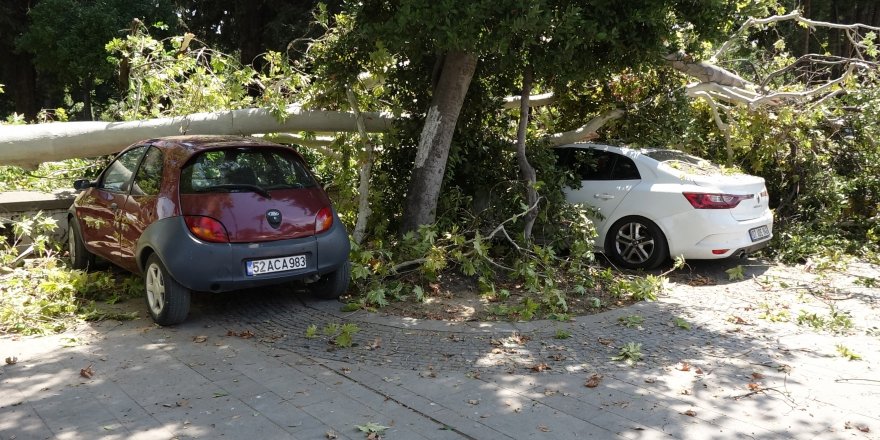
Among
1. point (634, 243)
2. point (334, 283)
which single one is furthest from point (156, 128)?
point (634, 243)

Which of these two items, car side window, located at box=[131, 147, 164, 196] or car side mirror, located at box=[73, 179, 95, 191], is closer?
car side window, located at box=[131, 147, 164, 196]

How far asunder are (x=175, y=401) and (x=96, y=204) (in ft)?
11.5

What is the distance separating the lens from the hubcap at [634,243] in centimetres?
821

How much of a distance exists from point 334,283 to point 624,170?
3.89m

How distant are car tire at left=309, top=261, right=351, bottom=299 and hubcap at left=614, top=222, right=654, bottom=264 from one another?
3.45 m

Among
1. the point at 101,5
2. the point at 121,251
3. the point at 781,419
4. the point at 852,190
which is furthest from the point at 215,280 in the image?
the point at 101,5

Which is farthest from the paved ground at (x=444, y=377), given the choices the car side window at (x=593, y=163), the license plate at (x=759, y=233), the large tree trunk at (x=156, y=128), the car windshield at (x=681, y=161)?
the large tree trunk at (x=156, y=128)

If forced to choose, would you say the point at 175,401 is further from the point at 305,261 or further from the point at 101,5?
the point at 101,5

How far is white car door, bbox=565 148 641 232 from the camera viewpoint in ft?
27.5

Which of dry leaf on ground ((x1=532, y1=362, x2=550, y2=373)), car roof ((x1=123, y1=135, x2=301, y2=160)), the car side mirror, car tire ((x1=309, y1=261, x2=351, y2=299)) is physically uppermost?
→ car roof ((x1=123, y1=135, x2=301, y2=160))

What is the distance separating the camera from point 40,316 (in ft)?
19.8

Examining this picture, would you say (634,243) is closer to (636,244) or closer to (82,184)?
(636,244)

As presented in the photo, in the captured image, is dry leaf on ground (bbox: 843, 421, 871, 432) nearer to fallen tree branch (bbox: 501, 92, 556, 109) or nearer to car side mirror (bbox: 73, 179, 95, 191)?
fallen tree branch (bbox: 501, 92, 556, 109)

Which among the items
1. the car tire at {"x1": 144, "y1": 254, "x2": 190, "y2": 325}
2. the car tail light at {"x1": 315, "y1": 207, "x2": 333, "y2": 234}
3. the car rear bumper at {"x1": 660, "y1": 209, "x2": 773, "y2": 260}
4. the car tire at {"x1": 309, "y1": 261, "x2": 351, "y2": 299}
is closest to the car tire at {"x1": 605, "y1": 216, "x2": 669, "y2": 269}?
the car rear bumper at {"x1": 660, "y1": 209, "x2": 773, "y2": 260}
